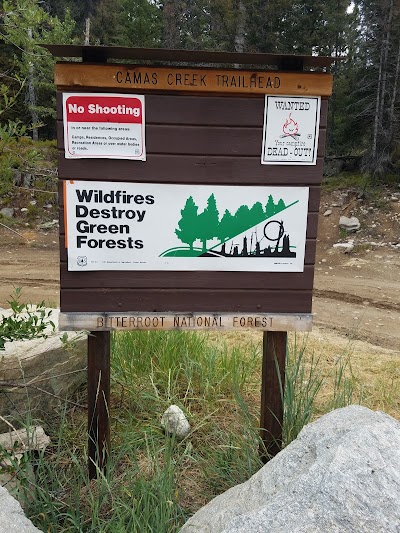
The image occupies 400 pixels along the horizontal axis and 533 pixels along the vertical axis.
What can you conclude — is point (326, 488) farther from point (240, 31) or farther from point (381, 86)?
point (240, 31)

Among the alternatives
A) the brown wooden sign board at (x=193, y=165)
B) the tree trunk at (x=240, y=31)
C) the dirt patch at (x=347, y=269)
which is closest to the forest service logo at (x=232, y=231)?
the brown wooden sign board at (x=193, y=165)

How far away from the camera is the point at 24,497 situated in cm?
218

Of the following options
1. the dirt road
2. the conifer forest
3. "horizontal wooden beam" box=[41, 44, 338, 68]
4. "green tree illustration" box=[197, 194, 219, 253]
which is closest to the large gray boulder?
"green tree illustration" box=[197, 194, 219, 253]

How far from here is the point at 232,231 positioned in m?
2.47

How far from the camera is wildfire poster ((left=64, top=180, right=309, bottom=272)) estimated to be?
240cm

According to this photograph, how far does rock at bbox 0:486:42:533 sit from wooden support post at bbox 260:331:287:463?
1325mm

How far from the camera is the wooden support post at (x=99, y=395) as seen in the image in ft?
8.58

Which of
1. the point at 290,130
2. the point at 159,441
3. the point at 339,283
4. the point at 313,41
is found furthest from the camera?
the point at 313,41

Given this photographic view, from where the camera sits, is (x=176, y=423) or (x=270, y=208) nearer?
(x=270, y=208)

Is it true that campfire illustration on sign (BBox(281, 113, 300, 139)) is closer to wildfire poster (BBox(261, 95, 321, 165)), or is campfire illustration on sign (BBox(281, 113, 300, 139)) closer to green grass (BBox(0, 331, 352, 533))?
wildfire poster (BBox(261, 95, 321, 165))

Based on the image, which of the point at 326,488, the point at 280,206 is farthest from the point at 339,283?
the point at 326,488

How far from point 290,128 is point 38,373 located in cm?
204

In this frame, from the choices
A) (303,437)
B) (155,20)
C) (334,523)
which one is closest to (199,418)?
(303,437)

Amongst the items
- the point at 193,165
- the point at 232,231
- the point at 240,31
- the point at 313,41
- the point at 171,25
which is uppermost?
the point at 171,25
